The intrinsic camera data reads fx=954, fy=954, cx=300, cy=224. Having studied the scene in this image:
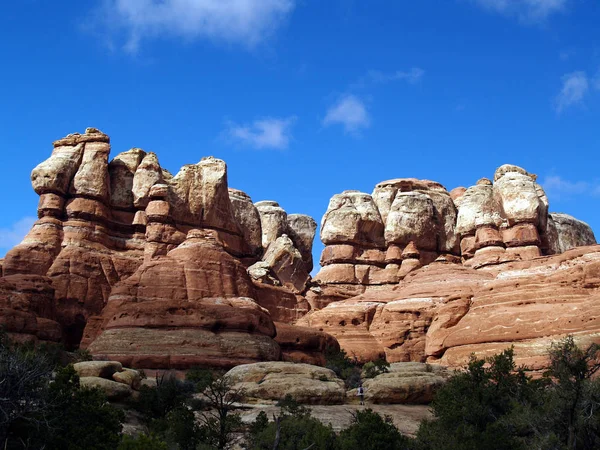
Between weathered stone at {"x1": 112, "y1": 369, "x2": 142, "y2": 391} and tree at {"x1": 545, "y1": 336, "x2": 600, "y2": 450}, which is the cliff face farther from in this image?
tree at {"x1": 545, "y1": 336, "x2": 600, "y2": 450}

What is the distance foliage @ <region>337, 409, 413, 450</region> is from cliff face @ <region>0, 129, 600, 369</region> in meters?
16.8

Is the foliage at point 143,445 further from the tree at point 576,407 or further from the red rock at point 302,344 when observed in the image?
the red rock at point 302,344

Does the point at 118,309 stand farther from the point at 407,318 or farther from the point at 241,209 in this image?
the point at 241,209

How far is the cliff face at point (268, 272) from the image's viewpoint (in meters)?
54.2

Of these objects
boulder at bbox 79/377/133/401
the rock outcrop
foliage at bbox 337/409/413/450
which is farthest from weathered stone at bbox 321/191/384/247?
foliage at bbox 337/409/413/450

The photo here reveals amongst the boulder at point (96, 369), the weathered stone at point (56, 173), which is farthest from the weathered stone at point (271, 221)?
the boulder at point (96, 369)

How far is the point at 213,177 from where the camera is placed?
3078 inches

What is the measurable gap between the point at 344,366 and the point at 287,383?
Answer: 14241mm

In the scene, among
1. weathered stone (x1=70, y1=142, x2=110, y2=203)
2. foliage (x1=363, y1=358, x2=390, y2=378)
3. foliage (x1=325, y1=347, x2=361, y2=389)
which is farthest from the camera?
weathered stone (x1=70, y1=142, x2=110, y2=203)

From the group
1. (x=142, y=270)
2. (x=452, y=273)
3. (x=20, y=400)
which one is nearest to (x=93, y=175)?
(x=142, y=270)

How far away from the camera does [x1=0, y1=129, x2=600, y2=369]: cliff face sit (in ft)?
178

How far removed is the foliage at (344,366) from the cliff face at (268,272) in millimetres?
928

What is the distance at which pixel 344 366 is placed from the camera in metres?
59.5

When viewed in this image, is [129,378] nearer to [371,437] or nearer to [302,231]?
[371,437]
